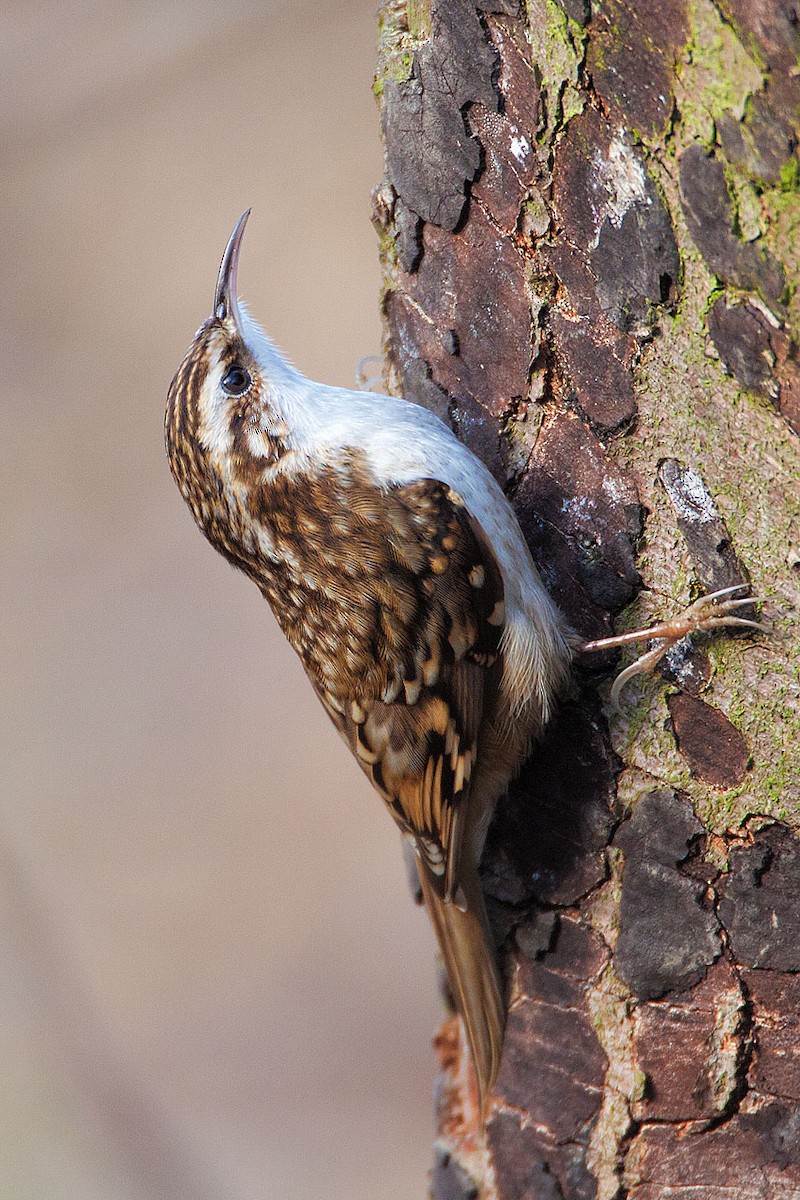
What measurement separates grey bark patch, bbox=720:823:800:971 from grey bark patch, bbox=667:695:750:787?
10cm

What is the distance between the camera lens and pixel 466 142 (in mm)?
1689

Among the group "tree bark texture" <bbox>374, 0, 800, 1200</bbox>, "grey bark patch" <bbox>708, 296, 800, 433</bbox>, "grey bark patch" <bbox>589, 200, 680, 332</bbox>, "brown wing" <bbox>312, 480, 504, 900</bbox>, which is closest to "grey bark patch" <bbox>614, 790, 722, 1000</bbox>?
"tree bark texture" <bbox>374, 0, 800, 1200</bbox>

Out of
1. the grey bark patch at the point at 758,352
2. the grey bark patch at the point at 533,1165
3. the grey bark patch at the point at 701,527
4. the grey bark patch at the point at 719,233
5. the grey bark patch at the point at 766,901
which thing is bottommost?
the grey bark patch at the point at 533,1165

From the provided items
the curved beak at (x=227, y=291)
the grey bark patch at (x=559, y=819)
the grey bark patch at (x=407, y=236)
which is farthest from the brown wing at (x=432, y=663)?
the curved beak at (x=227, y=291)

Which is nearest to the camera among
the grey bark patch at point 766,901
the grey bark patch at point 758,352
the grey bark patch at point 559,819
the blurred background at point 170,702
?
the grey bark patch at point 758,352

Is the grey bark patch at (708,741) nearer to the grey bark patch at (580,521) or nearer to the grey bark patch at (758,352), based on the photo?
the grey bark patch at (580,521)

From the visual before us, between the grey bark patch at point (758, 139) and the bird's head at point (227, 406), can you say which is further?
the bird's head at point (227, 406)

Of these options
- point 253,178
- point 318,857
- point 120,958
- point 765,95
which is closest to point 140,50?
point 253,178

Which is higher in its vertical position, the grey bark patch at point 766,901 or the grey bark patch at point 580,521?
the grey bark patch at point 580,521

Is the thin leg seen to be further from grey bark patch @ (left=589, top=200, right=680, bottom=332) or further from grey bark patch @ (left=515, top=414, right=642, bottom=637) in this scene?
grey bark patch @ (left=589, top=200, right=680, bottom=332)

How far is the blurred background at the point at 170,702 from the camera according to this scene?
4824mm

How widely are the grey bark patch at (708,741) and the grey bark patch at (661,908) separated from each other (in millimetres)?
71

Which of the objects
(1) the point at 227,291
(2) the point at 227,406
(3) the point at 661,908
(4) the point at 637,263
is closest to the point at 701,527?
(4) the point at 637,263

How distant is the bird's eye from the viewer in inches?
78.4
